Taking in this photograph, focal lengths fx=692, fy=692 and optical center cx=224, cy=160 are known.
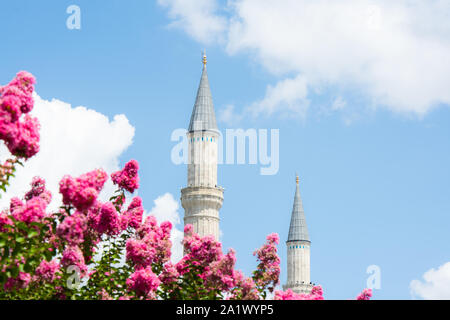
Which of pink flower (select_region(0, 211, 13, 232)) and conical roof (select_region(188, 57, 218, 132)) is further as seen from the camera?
conical roof (select_region(188, 57, 218, 132))

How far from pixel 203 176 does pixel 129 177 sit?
137ft

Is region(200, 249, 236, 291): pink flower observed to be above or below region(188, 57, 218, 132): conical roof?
below

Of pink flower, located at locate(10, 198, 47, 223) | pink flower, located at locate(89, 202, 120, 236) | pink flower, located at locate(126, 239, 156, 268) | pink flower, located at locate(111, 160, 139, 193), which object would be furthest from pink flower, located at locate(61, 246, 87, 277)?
pink flower, located at locate(111, 160, 139, 193)

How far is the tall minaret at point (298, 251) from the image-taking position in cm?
7388

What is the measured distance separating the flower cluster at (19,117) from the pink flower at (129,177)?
2.82m

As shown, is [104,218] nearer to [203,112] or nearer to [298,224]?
[203,112]

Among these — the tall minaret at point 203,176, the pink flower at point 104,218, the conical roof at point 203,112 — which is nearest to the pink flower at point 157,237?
the pink flower at point 104,218

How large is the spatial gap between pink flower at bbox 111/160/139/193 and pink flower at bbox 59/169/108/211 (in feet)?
9.22

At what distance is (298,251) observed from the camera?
73875 millimetres

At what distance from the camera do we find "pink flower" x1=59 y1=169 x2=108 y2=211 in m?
7.84

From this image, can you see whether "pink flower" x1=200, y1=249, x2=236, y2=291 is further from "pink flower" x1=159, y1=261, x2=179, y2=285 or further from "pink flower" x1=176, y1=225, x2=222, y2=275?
"pink flower" x1=159, y1=261, x2=179, y2=285
